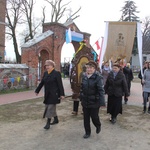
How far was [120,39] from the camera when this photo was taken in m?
8.61

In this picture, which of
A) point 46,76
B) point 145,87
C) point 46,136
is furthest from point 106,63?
point 46,136

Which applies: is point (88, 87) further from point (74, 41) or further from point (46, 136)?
point (74, 41)

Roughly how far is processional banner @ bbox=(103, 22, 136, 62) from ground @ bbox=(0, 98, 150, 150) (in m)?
2.29

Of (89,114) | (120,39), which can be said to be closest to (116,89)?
(89,114)

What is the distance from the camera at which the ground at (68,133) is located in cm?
464

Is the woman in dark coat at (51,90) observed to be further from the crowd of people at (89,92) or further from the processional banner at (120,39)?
the processional banner at (120,39)

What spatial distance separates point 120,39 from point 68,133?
4.50 metres

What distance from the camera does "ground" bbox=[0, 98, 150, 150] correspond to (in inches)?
182

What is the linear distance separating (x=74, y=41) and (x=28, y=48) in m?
5.73

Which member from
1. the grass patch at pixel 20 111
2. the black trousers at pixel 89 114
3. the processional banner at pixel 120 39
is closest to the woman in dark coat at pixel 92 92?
the black trousers at pixel 89 114

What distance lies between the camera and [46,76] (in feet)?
19.1

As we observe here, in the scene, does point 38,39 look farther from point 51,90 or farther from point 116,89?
point 51,90

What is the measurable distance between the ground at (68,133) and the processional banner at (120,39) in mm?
2288

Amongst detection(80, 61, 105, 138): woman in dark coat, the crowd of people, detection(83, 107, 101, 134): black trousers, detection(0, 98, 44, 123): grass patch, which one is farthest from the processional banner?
detection(83, 107, 101, 134): black trousers
